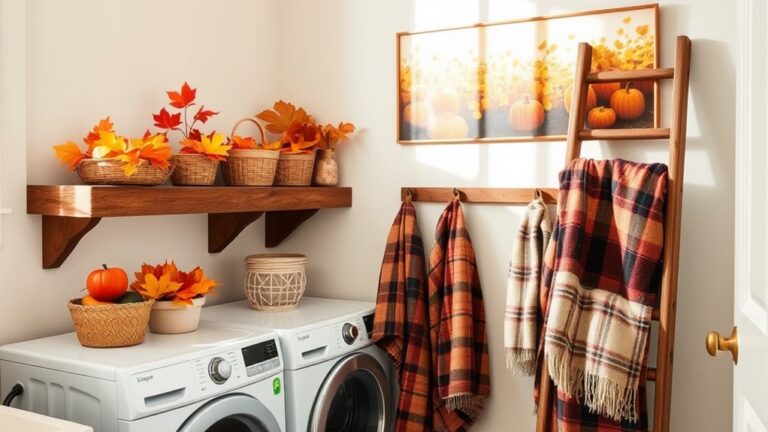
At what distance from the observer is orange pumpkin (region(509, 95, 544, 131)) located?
246cm

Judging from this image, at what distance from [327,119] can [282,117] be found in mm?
229

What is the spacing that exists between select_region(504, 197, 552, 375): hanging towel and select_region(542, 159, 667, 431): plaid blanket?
0.39 ft

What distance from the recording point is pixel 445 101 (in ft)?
8.66

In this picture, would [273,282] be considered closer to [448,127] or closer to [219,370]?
[219,370]

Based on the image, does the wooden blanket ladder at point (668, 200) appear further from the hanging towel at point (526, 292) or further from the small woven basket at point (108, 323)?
the small woven basket at point (108, 323)

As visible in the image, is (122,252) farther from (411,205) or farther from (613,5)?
(613,5)

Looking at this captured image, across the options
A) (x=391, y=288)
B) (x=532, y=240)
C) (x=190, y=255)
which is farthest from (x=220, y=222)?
(x=532, y=240)

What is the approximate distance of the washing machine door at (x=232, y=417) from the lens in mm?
1846

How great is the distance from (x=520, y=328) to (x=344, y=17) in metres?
1.36

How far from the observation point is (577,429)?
6.99 ft

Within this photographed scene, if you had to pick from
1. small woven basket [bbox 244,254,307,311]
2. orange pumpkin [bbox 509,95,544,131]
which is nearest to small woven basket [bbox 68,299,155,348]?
small woven basket [bbox 244,254,307,311]

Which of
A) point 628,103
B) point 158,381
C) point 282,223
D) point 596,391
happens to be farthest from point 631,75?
point 158,381

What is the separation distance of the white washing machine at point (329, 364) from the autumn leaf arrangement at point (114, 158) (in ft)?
1.94

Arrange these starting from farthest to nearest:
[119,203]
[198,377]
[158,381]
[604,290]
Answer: [604,290] < [119,203] < [198,377] < [158,381]
